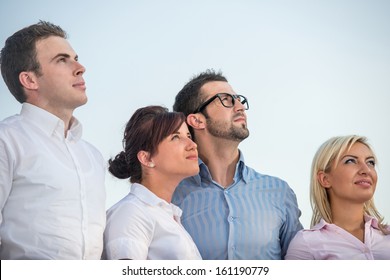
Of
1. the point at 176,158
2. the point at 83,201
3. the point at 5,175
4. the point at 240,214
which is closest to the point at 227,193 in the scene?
the point at 240,214

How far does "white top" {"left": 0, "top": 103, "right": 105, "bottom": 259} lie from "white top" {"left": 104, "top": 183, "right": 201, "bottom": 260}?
0.06 metres

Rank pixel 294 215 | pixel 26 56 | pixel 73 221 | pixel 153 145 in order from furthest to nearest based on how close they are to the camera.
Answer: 1. pixel 294 215
2. pixel 153 145
3. pixel 26 56
4. pixel 73 221

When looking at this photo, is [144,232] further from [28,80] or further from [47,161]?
[28,80]

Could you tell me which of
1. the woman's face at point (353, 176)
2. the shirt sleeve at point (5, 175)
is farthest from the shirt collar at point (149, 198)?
the woman's face at point (353, 176)

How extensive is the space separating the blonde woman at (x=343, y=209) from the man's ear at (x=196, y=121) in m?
0.65

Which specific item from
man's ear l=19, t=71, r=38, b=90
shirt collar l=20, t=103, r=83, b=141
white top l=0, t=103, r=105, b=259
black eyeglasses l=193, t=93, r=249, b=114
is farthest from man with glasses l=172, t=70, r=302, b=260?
man's ear l=19, t=71, r=38, b=90

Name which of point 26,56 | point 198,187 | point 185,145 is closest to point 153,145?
point 185,145

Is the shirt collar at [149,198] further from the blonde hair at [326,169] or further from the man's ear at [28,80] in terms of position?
the blonde hair at [326,169]

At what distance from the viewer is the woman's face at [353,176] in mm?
2893

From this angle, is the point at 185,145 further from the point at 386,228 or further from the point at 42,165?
the point at 386,228

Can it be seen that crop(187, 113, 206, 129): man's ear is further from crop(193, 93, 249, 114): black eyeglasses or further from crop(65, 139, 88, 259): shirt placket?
crop(65, 139, 88, 259): shirt placket

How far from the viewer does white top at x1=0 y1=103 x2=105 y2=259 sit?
228 centimetres
